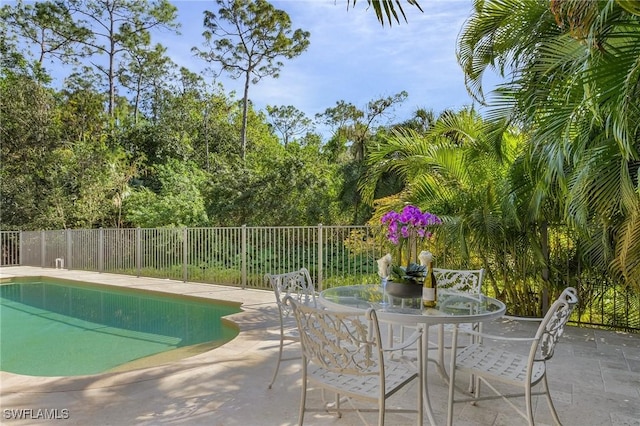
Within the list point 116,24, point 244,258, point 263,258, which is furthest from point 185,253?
point 116,24

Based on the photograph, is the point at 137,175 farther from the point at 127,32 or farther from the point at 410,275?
the point at 410,275

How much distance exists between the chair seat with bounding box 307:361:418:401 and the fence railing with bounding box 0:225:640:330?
10.7ft

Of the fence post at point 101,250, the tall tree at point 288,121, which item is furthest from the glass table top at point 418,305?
the tall tree at point 288,121

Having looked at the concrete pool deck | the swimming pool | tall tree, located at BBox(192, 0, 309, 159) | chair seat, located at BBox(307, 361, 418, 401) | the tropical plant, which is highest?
tall tree, located at BBox(192, 0, 309, 159)

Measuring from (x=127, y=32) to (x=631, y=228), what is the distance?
19033 mm

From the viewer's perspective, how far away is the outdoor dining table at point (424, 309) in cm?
225

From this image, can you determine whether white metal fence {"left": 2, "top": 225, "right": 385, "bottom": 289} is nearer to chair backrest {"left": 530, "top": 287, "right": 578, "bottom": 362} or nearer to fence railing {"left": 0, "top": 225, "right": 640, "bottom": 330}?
fence railing {"left": 0, "top": 225, "right": 640, "bottom": 330}

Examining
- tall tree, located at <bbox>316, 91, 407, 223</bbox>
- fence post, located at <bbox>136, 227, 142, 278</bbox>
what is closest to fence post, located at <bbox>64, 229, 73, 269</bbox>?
fence post, located at <bbox>136, 227, 142, 278</bbox>

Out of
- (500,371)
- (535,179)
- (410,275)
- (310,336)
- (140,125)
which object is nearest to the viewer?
(310,336)

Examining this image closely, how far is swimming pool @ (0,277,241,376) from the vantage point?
4186 mm

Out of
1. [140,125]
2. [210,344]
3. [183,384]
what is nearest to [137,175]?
→ [140,125]

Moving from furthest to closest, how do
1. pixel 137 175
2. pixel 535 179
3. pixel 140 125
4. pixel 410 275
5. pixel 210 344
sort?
pixel 140 125 → pixel 137 175 → pixel 210 344 → pixel 535 179 → pixel 410 275

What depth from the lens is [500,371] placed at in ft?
7.30

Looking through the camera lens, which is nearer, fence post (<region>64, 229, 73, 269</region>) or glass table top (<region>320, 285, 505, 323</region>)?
glass table top (<region>320, 285, 505, 323</region>)
